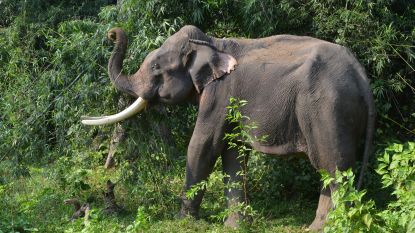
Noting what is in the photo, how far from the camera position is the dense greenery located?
6.59 metres

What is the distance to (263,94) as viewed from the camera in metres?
5.66

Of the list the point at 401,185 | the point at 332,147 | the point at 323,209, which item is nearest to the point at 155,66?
the point at 332,147

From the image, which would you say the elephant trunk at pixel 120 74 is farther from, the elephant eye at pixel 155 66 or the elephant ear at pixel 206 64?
the elephant ear at pixel 206 64

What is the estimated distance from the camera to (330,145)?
210 inches

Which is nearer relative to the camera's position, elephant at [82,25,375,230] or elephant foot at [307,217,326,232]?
A: elephant at [82,25,375,230]

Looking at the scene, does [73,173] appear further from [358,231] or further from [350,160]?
[358,231]

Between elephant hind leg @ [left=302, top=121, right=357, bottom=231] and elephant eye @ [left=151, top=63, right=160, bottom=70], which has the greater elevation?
elephant eye @ [left=151, top=63, right=160, bottom=70]

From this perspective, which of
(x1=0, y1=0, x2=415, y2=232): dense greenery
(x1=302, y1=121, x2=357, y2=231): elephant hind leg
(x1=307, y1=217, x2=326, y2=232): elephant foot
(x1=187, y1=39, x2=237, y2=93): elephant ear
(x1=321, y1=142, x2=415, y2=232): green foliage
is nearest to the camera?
(x1=321, y1=142, x2=415, y2=232): green foliage

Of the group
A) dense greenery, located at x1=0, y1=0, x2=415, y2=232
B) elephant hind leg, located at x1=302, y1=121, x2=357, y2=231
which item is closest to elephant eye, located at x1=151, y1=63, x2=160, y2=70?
dense greenery, located at x1=0, y1=0, x2=415, y2=232

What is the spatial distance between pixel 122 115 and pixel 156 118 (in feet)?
1.55

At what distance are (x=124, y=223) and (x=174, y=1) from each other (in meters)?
2.13

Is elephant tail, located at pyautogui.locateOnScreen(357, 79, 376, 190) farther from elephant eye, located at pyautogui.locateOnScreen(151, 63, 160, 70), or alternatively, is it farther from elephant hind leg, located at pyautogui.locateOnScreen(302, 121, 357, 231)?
elephant eye, located at pyautogui.locateOnScreen(151, 63, 160, 70)

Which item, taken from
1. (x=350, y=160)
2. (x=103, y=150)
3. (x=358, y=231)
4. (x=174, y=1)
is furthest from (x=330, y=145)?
(x=103, y=150)

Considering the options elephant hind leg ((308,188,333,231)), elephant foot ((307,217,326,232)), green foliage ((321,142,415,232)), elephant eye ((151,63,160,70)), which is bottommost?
elephant foot ((307,217,326,232))
